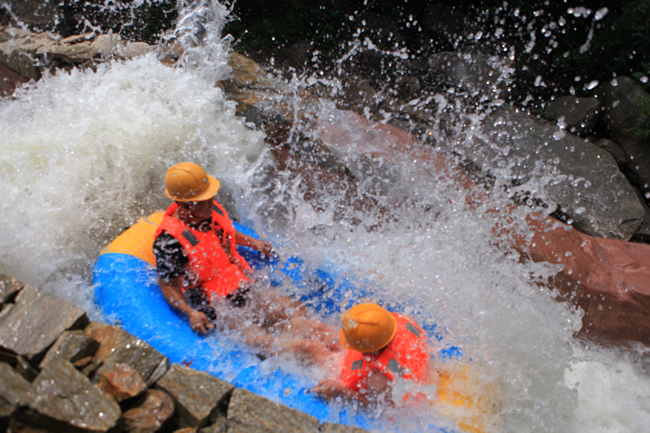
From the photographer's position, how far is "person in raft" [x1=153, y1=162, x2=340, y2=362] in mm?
2502

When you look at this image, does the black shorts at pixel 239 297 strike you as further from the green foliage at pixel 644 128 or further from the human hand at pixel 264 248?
the green foliage at pixel 644 128

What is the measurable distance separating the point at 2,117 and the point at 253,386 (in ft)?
10.6

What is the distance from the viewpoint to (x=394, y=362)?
7.20 ft

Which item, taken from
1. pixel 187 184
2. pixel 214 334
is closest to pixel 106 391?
pixel 214 334

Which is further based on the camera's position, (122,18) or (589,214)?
(122,18)

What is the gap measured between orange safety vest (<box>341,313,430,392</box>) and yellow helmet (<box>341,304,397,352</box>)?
0.07 metres

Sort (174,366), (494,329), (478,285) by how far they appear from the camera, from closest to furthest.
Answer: (174,366), (494,329), (478,285)

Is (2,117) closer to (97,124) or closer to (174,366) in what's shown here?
(97,124)

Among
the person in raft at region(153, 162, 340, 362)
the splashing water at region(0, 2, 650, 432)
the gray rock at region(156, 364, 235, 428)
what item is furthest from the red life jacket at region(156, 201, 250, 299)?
the gray rock at region(156, 364, 235, 428)

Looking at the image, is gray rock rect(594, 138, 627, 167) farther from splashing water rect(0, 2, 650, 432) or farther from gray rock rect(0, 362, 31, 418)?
gray rock rect(0, 362, 31, 418)

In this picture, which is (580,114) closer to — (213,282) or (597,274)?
(597,274)

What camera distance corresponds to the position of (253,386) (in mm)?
2240

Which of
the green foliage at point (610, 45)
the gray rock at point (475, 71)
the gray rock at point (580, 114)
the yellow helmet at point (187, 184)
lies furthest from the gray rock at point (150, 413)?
the green foliage at point (610, 45)

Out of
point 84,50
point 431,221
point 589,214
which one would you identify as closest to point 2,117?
point 84,50
